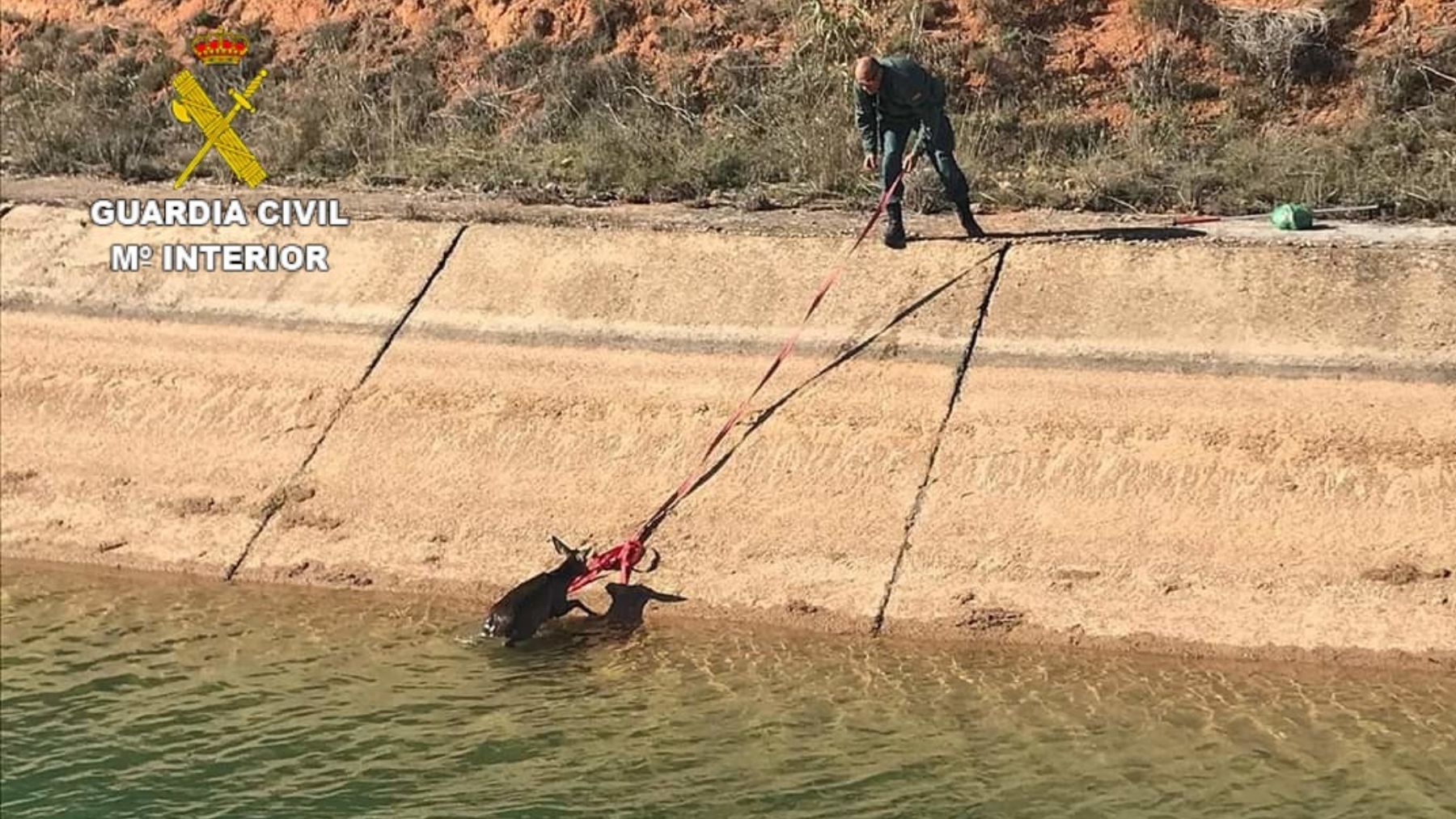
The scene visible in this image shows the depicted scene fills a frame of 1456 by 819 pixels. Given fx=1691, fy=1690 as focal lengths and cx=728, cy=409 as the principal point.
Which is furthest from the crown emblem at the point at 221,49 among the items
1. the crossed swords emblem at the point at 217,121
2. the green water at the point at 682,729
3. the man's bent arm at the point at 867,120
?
the green water at the point at 682,729

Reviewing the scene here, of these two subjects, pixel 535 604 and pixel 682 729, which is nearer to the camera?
pixel 682 729

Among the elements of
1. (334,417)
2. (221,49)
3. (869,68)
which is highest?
(869,68)

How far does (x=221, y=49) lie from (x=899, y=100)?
9302mm

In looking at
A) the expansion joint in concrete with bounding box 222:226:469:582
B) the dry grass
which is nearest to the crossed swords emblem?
the dry grass

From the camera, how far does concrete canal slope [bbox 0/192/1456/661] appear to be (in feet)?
29.8

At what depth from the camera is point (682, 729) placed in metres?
8.09

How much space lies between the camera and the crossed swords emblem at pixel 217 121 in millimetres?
15055

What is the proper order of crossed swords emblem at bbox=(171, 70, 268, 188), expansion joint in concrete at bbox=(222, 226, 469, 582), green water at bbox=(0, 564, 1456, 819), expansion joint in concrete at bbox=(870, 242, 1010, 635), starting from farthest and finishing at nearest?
crossed swords emblem at bbox=(171, 70, 268, 188)
expansion joint in concrete at bbox=(222, 226, 469, 582)
expansion joint in concrete at bbox=(870, 242, 1010, 635)
green water at bbox=(0, 564, 1456, 819)

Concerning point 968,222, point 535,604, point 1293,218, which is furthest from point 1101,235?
point 535,604

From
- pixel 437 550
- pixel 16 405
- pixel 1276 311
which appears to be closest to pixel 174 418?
pixel 16 405

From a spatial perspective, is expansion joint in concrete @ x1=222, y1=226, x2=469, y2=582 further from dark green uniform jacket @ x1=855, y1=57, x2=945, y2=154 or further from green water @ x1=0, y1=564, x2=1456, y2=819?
dark green uniform jacket @ x1=855, y1=57, x2=945, y2=154

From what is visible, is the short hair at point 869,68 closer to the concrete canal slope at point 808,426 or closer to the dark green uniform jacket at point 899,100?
the dark green uniform jacket at point 899,100

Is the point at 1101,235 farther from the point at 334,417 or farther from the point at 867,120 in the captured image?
the point at 334,417

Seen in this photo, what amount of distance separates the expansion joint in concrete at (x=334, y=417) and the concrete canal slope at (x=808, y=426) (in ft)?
0.07
